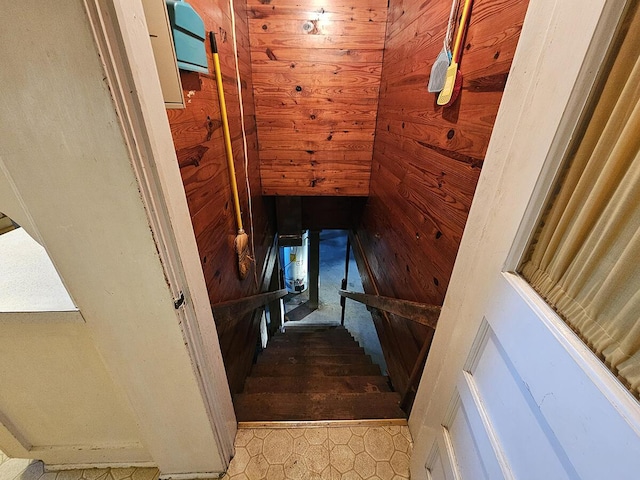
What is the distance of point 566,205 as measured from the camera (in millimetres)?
478

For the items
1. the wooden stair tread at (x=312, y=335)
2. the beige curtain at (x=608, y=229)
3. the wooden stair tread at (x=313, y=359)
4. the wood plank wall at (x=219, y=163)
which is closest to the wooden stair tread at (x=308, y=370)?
the wooden stair tread at (x=313, y=359)

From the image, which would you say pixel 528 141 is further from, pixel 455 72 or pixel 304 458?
pixel 304 458

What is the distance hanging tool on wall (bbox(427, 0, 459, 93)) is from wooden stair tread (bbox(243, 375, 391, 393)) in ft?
5.88

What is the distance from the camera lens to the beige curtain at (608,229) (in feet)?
1.21

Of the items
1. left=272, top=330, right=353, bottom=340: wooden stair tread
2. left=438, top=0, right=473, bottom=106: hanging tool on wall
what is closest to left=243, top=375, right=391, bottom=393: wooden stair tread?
left=272, top=330, right=353, bottom=340: wooden stair tread

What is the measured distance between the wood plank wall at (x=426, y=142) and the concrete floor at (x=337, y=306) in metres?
2.26

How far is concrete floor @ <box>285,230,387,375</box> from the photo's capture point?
4113 mm

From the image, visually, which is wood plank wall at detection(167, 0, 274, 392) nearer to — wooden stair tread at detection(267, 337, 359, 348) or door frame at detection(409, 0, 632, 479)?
door frame at detection(409, 0, 632, 479)

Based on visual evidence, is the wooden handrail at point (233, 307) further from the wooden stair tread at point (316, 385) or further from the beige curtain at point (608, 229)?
the beige curtain at point (608, 229)

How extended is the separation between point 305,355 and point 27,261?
7.27 ft

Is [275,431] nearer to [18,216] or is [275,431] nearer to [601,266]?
[18,216]

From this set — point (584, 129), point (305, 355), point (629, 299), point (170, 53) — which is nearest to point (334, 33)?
point (170, 53)

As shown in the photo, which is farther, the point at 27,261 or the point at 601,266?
the point at 27,261

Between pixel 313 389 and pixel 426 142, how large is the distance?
1.66 metres
